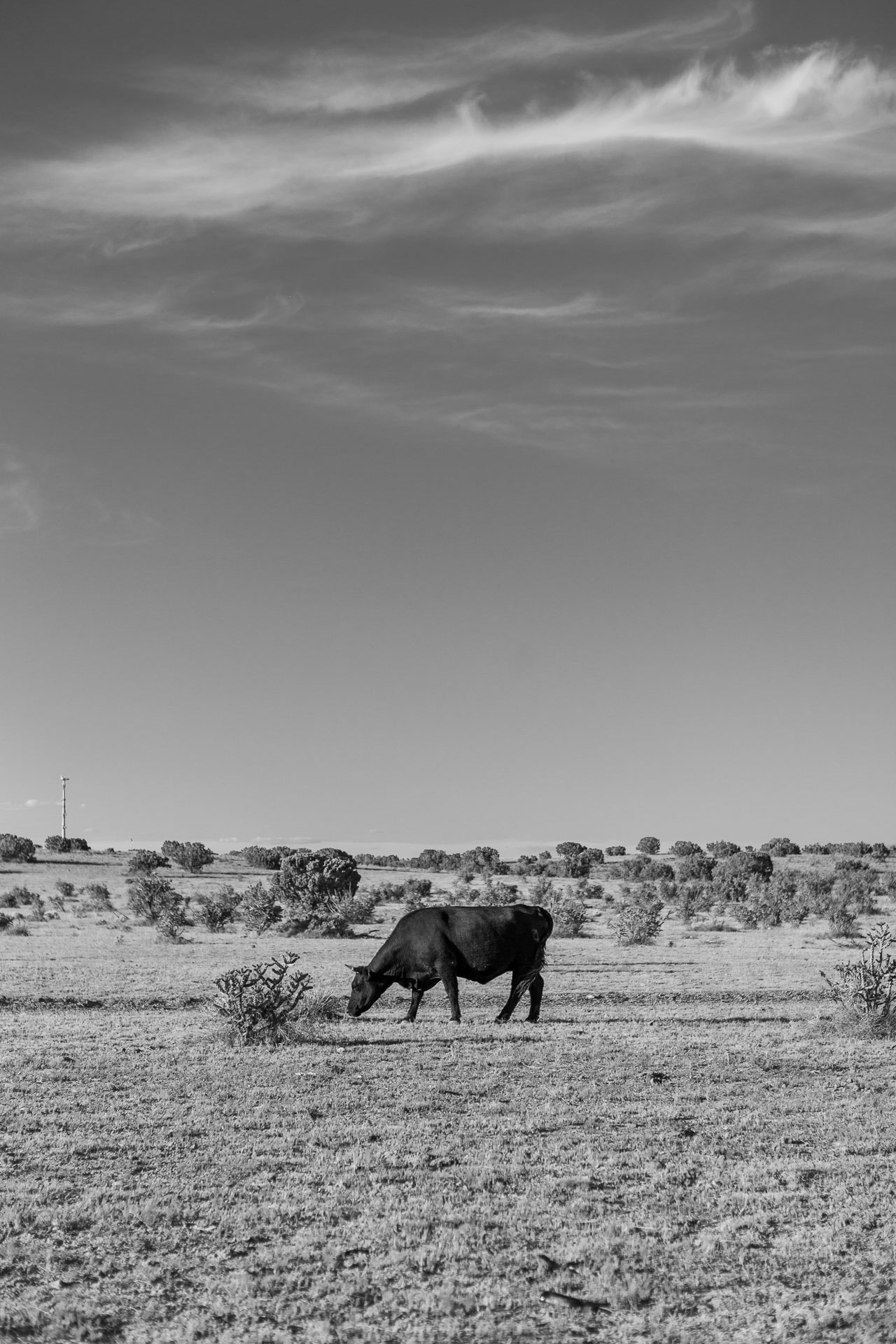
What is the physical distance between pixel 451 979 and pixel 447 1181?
384 inches

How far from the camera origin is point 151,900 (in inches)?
1998

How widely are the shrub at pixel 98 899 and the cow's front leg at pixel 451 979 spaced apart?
39.0 meters

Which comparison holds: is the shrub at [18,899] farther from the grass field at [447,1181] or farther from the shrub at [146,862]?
the grass field at [447,1181]

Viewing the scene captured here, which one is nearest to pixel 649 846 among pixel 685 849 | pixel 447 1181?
pixel 685 849

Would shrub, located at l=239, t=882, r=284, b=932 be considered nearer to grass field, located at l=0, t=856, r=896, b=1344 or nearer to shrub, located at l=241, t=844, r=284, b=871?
grass field, located at l=0, t=856, r=896, b=1344

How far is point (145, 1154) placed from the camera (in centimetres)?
1126

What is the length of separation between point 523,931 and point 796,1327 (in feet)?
43.5

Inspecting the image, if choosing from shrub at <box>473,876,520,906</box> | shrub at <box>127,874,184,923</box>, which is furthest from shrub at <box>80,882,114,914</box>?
shrub at <box>473,876,520,906</box>

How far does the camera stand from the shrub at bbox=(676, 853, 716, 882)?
84.2m

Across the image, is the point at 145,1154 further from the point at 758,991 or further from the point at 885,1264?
the point at 758,991

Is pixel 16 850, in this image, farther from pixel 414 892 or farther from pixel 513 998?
pixel 513 998

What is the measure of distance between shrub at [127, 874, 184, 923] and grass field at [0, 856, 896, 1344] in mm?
28922

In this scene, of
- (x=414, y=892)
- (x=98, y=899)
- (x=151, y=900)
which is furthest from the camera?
(x=414, y=892)

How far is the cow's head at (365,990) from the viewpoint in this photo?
20.6 metres
